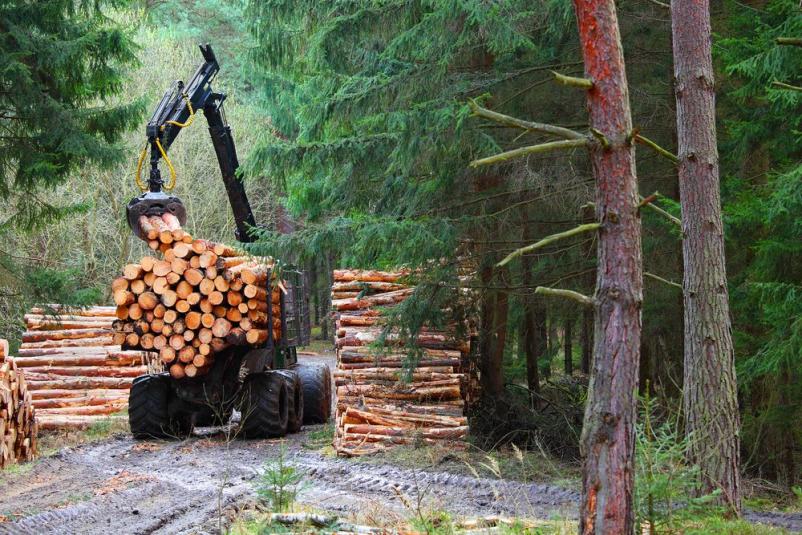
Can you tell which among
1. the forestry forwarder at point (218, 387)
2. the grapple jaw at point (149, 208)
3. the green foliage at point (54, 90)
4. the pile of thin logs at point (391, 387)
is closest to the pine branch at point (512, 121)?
the pile of thin logs at point (391, 387)

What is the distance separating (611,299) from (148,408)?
31.3 ft

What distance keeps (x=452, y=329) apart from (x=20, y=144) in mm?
6646

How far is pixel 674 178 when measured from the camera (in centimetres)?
1220

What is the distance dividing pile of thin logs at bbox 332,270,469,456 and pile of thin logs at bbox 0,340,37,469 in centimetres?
393

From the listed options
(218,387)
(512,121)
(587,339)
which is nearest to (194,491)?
(218,387)

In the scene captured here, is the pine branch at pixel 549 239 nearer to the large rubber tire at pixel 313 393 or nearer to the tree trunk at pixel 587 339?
the tree trunk at pixel 587 339

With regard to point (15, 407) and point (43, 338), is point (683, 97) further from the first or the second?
point (43, 338)

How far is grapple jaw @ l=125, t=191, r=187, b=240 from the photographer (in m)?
13.3

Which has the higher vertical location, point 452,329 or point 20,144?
point 20,144

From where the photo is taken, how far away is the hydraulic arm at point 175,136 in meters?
13.4

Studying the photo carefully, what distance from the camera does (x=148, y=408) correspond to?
1329cm

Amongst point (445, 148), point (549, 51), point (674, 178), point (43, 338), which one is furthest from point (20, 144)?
point (674, 178)

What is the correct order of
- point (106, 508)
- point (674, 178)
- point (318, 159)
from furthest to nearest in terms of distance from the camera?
point (674, 178)
point (318, 159)
point (106, 508)

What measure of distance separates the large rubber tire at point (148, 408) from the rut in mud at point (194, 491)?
1.17 metres
